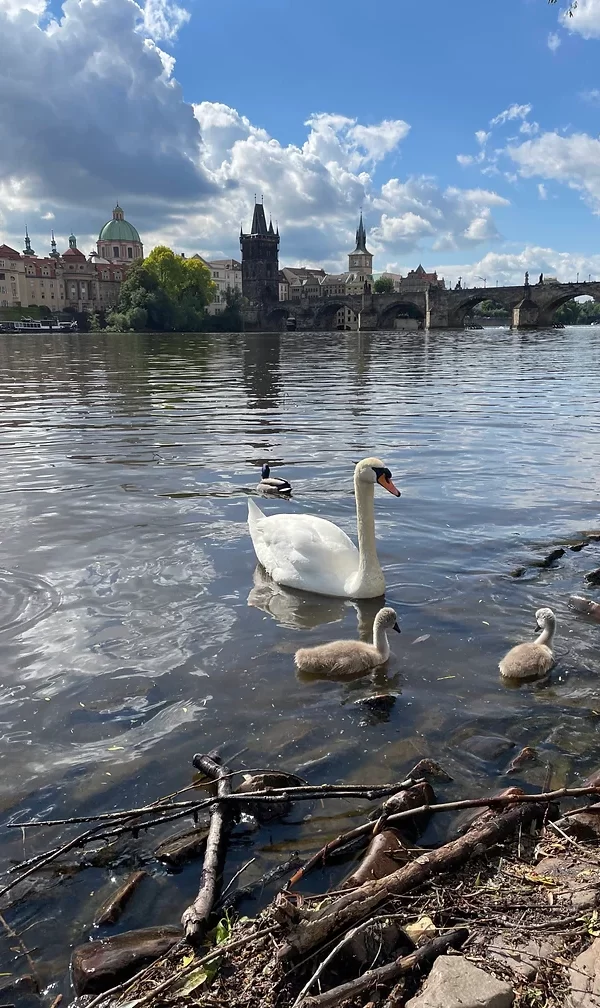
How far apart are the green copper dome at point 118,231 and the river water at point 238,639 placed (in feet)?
583

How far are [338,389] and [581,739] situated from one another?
21.5 meters

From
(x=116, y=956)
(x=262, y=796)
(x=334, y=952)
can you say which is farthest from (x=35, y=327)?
(x=334, y=952)

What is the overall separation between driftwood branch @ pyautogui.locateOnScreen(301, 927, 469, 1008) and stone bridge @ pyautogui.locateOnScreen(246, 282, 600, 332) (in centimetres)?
10267

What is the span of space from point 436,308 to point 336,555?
4280 inches

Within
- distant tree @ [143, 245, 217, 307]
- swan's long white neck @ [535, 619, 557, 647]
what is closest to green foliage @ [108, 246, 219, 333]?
distant tree @ [143, 245, 217, 307]

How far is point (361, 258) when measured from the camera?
195750 millimetres

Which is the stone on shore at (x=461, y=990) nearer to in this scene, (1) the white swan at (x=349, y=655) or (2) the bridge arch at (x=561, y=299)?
(1) the white swan at (x=349, y=655)

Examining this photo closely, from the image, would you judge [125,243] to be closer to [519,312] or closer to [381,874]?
[519,312]

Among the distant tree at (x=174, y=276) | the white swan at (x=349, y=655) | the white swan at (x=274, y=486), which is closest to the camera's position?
the white swan at (x=349, y=655)

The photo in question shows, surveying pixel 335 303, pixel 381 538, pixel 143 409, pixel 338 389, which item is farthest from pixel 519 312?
pixel 381 538

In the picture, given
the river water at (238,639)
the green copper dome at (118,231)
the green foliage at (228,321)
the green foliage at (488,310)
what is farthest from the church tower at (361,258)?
the river water at (238,639)

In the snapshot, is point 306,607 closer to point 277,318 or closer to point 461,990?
point 461,990

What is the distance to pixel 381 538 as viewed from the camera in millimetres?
7879

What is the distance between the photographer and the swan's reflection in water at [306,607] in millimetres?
5789
